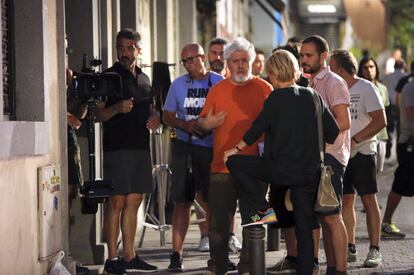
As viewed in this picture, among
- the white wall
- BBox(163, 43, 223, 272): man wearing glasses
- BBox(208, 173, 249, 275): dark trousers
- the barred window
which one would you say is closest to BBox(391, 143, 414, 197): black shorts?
BBox(163, 43, 223, 272): man wearing glasses

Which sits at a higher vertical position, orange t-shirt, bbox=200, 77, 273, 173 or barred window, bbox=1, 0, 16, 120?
barred window, bbox=1, 0, 16, 120

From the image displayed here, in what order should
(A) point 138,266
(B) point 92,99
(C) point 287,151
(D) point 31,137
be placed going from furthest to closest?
(A) point 138,266 → (B) point 92,99 → (C) point 287,151 → (D) point 31,137

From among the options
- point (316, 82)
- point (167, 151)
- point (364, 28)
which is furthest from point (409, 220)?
point (364, 28)

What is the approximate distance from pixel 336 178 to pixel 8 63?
101 inches

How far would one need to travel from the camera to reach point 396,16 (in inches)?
2377

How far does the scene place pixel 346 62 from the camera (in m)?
9.82

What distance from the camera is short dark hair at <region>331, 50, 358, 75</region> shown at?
9797mm

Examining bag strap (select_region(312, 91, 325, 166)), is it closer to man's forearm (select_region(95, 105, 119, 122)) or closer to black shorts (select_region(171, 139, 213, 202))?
black shorts (select_region(171, 139, 213, 202))

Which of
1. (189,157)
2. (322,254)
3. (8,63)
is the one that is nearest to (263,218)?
(189,157)

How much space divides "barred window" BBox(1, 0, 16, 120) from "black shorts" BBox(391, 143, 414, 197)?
5058mm

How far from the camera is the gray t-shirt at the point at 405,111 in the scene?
1124cm

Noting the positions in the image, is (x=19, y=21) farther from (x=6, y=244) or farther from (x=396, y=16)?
(x=396, y=16)

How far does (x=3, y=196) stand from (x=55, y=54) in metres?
1.77

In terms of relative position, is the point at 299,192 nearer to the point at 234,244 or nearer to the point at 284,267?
the point at 284,267
